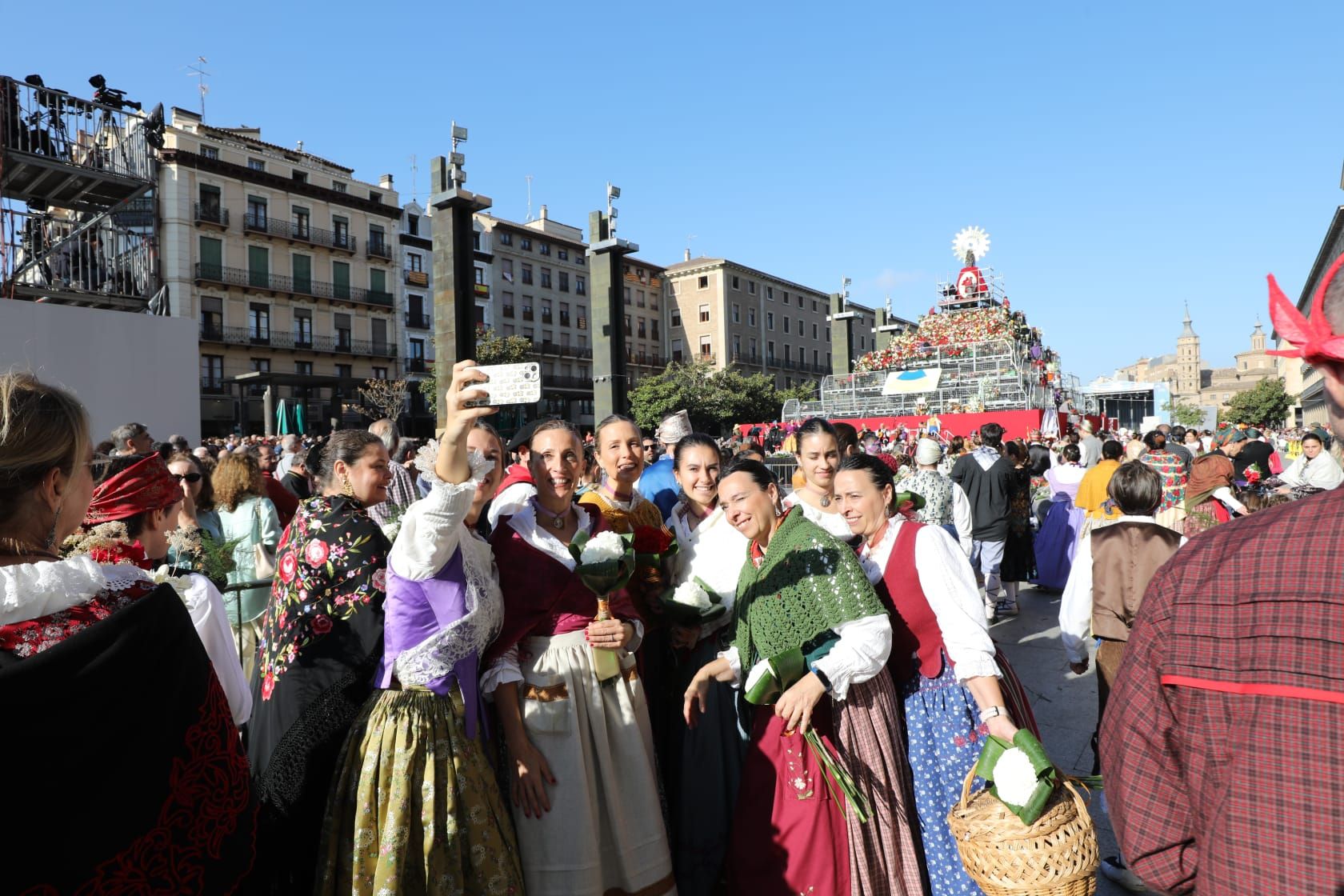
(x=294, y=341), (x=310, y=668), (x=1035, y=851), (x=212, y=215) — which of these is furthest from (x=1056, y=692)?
(x=294, y=341)

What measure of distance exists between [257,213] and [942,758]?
133 ft

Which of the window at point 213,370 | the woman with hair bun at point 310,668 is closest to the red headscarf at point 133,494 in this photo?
the woman with hair bun at point 310,668

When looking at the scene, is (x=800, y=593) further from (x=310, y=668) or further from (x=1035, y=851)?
(x=310, y=668)

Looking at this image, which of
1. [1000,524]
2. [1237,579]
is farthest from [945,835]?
[1000,524]

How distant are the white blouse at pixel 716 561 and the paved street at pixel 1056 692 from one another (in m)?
2.11

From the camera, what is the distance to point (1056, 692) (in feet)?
18.7

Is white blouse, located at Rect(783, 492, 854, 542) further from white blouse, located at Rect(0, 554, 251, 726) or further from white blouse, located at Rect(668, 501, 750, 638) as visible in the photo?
white blouse, located at Rect(0, 554, 251, 726)

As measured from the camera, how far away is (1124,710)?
4.87ft

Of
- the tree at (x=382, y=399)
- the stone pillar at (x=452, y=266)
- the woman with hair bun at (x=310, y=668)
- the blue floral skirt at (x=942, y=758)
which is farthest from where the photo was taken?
the tree at (x=382, y=399)

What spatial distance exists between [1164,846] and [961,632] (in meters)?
1.35

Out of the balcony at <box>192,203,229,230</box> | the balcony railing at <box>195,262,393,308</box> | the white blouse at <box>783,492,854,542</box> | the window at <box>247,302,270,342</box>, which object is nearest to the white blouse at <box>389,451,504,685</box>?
the white blouse at <box>783,492,854,542</box>

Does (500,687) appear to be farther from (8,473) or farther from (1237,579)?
(1237,579)

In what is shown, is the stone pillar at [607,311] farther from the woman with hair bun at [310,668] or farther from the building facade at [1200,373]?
the building facade at [1200,373]

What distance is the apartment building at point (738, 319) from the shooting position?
60.0 m
